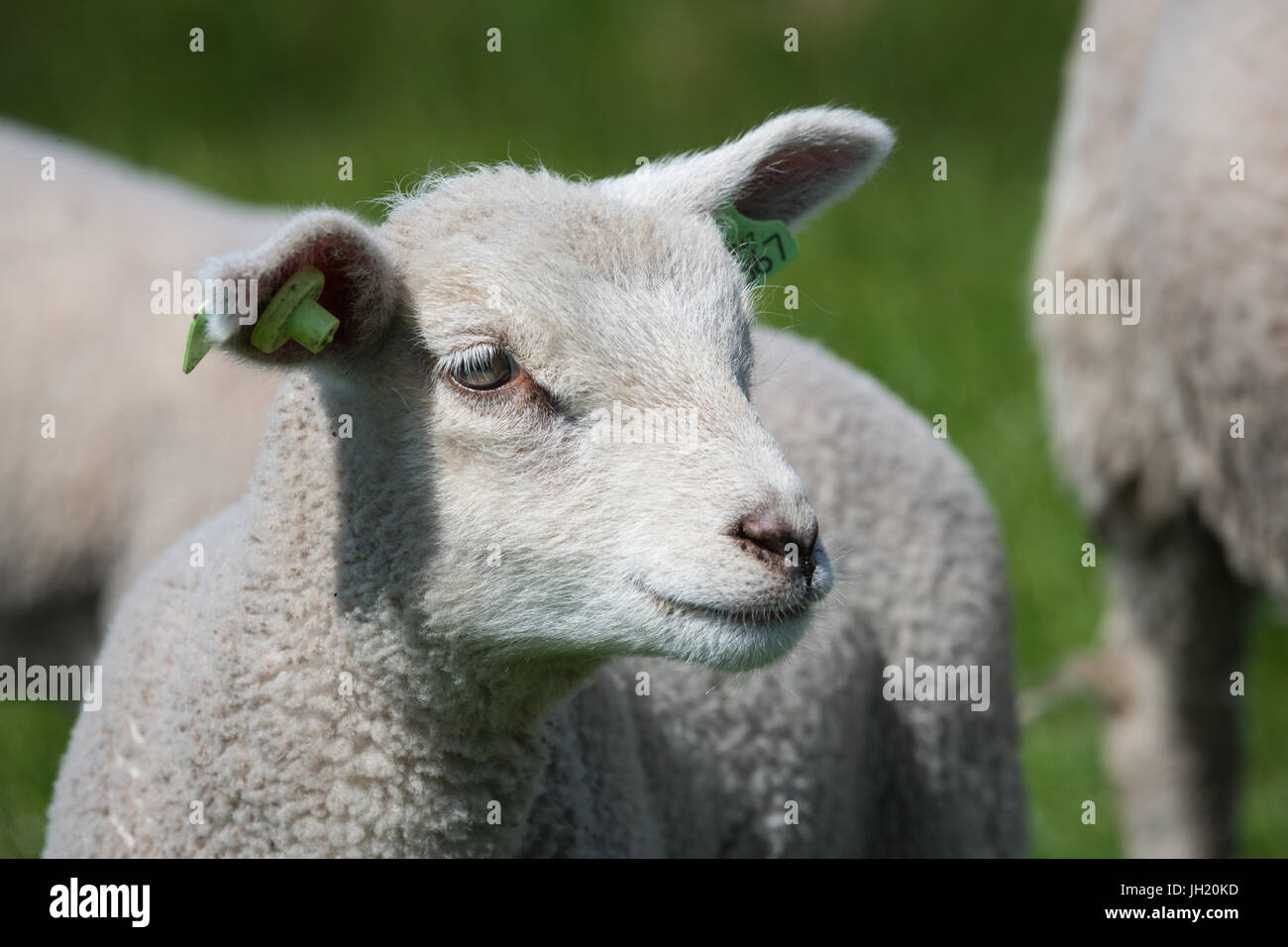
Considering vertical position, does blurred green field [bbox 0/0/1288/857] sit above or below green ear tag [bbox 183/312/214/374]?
above

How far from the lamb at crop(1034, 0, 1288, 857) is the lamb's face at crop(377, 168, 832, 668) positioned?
1.98 metres

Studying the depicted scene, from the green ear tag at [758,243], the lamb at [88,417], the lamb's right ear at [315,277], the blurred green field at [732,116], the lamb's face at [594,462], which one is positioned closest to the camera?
the lamb's right ear at [315,277]

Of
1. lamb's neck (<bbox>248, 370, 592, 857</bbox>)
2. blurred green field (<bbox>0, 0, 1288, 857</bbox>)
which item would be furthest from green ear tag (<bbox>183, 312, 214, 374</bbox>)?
blurred green field (<bbox>0, 0, 1288, 857</bbox>)

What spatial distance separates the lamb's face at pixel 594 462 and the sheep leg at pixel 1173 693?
2.93 m

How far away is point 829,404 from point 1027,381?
427cm

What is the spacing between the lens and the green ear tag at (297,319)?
206 centimetres

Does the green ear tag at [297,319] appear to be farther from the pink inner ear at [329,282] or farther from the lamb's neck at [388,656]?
the lamb's neck at [388,656]

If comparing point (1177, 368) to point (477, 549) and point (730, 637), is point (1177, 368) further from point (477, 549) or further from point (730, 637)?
point (477, 549)

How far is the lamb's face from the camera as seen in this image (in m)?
2.08

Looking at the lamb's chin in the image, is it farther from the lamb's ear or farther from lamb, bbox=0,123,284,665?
lamb, bbox=0,123,284,665

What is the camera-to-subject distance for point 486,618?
2.20 m

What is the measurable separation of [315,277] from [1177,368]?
2.63 meters

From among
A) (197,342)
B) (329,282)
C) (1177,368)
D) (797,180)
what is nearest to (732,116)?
(1177,368)

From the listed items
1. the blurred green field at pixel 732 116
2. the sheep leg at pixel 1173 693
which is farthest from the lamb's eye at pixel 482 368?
the blurred green field at pixel 732 116
